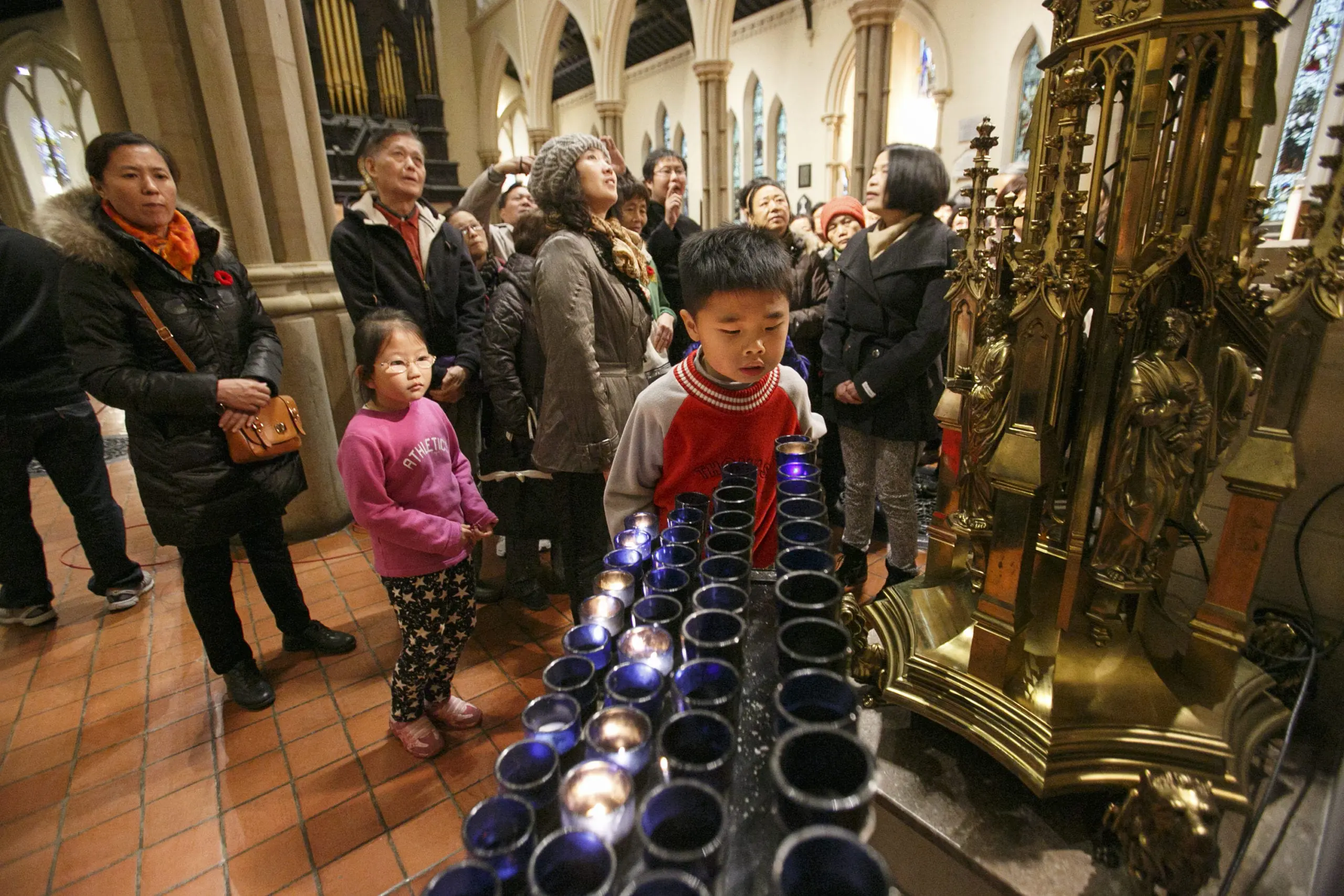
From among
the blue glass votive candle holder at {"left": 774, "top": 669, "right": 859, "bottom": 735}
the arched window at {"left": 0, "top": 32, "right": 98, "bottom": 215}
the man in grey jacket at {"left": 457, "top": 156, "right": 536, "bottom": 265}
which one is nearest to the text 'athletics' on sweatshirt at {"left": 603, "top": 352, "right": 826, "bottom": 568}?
the blue glass votive candle holder at {"left": 774, "top": 669, "right": 859, "bottom": 735}

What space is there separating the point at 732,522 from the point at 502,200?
2.98 metres

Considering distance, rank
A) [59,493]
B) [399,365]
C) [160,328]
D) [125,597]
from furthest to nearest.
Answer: [125,597] < [59,493] < [160,328] < [399,365]

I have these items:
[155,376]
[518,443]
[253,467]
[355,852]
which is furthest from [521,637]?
[155,376]

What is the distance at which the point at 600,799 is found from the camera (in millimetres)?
608

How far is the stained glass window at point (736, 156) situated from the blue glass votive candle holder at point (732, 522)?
16.0 meters

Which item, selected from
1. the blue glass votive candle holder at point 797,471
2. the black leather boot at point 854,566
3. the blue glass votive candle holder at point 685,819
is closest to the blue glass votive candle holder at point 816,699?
the blue glass votive candle holder at point 685,819

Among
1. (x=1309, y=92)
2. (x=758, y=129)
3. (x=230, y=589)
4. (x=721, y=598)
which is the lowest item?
(x=230, y=589)

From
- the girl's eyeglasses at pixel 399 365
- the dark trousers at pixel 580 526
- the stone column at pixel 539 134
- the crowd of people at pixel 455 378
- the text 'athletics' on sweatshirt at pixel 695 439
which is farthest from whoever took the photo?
the stone column at pixel 539 134

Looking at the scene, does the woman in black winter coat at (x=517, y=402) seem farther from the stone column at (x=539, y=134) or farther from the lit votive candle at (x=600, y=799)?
the stone column at (x=539, y=134)

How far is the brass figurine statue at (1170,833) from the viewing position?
0.76m

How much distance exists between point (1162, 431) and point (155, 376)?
249 centimetres

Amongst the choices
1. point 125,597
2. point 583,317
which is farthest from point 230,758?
point 583,317

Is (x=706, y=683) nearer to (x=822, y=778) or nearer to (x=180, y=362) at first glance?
(x=822, y=778)

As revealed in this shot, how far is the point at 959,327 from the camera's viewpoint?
130cm
